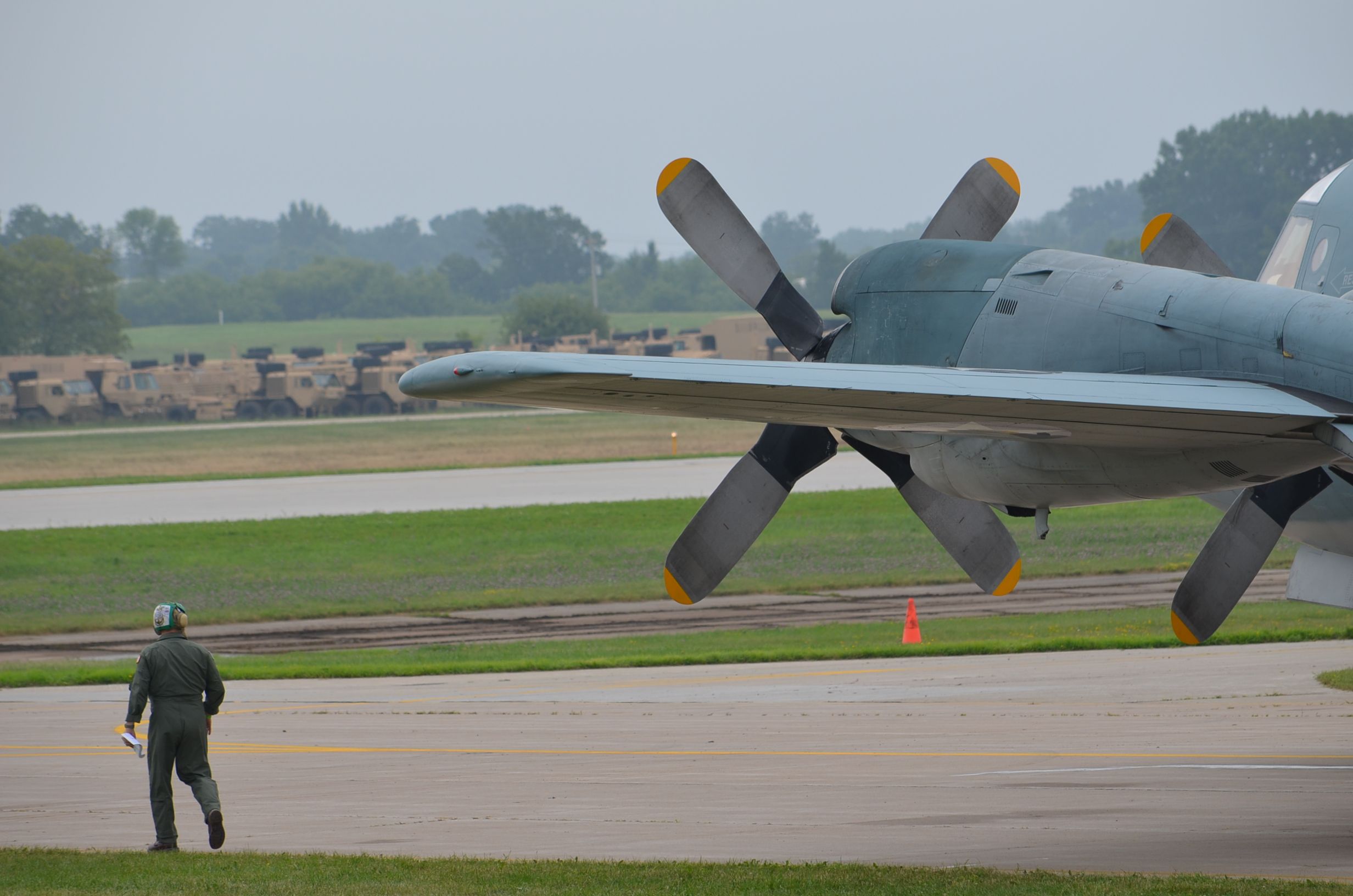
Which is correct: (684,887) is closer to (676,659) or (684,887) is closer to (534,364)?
(534,364)

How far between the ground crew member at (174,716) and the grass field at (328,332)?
136674 millimetres

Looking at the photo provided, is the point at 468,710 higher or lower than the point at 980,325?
lower

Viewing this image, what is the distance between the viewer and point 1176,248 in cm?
1120

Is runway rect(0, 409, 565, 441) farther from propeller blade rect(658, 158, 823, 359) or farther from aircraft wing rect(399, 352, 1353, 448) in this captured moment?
aircraft wing rect(399, 352, 1353, 448)

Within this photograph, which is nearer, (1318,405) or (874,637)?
(1318,405)

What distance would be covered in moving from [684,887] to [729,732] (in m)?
6.73

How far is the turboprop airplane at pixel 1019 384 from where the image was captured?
764 cm

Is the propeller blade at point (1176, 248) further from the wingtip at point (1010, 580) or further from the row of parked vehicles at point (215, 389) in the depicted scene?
the row of parked vehicles at point (215, 389)

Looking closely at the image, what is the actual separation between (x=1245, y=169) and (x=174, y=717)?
15161 centimetres

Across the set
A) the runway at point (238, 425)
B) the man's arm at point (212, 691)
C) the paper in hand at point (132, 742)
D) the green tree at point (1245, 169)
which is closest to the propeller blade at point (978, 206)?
the man's arm at point (212, 691)

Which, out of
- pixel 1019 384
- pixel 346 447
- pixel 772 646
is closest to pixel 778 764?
pixel 1019 384

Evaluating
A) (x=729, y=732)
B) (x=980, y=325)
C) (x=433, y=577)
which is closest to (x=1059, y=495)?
(x=980, y=325)

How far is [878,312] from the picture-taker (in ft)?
34.5

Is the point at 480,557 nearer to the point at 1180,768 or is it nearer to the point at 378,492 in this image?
the point at 378,492
